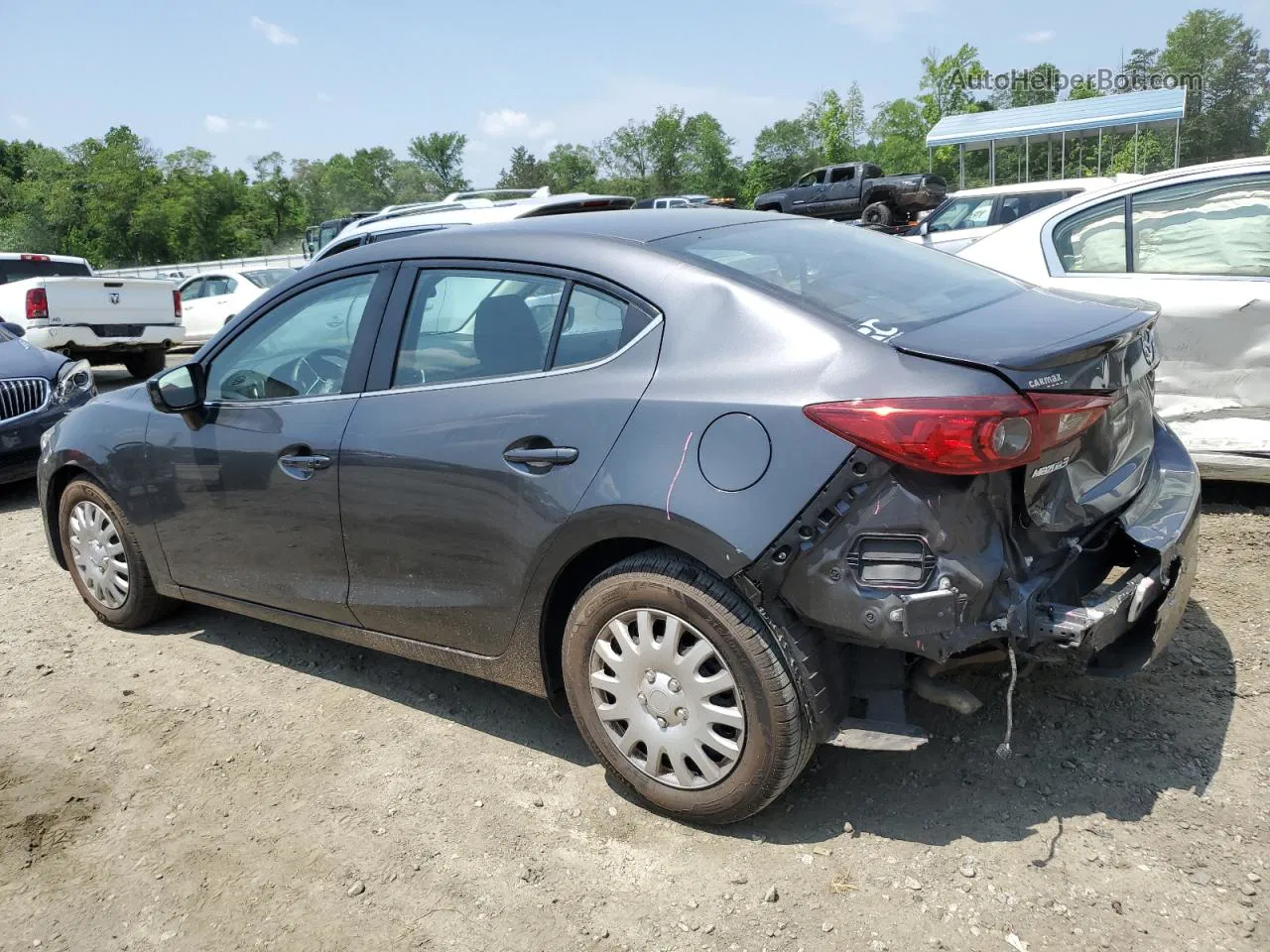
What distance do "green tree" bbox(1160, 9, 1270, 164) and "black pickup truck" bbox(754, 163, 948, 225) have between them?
58.7 m

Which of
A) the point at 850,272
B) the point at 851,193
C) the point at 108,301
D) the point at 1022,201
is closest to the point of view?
the point at 850,272

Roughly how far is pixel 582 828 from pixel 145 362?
12.5m

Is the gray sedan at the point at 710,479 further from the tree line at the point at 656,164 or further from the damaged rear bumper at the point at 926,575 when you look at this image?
the tree line at the point at 656,164

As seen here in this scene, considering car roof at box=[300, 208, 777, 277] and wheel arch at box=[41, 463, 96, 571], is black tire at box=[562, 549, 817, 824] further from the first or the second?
wheel arch at box=[41, 463, 96, 571]

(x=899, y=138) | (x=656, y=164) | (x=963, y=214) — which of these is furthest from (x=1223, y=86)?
(x=963, y=214)

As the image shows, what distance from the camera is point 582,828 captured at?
9.67 ft

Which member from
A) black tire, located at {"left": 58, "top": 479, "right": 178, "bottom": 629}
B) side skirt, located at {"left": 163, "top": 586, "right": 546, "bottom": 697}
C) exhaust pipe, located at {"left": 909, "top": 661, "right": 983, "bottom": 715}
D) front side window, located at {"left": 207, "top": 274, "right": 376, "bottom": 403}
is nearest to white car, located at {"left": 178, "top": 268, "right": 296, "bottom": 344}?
black tire, located at {"left": 58, "top": 479, "right": 178, "bottom": 629}

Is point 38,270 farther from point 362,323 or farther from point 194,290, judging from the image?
point 362,323

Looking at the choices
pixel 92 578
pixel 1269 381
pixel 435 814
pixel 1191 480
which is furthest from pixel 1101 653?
pixel 92 578

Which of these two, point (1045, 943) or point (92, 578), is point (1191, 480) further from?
point (92, 578)

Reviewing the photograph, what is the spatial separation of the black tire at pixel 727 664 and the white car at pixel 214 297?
1430cm

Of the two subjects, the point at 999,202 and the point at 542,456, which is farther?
the point at 999,202

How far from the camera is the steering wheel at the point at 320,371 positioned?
3518 millimetres

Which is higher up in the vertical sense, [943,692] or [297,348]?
[297,348]
